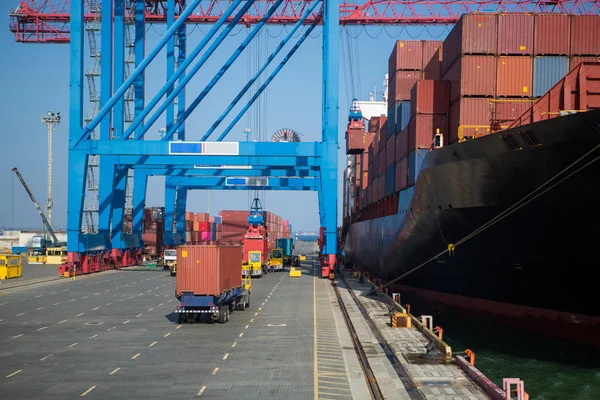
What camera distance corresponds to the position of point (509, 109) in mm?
22953

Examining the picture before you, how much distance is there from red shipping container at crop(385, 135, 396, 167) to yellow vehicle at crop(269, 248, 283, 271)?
2080cm

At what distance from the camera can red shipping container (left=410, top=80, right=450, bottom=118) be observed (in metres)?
25.8

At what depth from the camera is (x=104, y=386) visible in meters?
14.0

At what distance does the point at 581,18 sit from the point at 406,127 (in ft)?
27.2

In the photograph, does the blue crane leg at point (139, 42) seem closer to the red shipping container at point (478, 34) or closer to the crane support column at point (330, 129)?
the crane support column at point (330, 129)

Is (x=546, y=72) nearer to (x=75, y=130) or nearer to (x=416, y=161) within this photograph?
(x=416, y=161)

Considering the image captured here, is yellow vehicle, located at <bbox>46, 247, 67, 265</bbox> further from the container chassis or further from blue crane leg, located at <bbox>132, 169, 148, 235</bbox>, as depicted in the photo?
the container chassis

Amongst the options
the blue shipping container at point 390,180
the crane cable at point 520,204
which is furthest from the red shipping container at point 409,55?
the crane cable at point 520,204

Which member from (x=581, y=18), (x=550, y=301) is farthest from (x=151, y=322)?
(x=581, y=18)

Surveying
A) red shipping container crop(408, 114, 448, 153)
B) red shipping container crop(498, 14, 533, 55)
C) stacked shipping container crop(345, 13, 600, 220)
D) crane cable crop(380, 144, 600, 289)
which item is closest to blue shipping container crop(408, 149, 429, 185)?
red shipping container crop(408, 114, 448, 153)

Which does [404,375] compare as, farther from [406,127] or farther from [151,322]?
[406,127]

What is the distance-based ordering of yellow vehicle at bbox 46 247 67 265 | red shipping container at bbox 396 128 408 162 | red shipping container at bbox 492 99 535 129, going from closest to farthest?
1. red shipping container at bbox 492 99 535 129
2. red shipping container at bbox 396 128 408 162
3. yellow vehicle at bbox 46 247 67 265

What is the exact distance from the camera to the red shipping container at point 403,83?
33500 mm

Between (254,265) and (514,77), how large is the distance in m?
27.1
